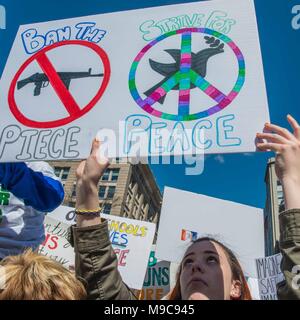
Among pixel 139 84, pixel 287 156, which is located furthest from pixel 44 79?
pixel 287 156

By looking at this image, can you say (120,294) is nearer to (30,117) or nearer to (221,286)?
(221,286)

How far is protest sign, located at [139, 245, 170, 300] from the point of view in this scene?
330 cm

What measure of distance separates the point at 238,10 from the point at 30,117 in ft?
3.80

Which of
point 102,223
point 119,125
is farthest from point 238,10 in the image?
point 102,223

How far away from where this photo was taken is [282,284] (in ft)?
3.94

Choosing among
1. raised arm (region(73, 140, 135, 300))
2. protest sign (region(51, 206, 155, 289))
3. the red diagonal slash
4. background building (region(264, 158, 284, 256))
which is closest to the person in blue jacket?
the red diagonal slash

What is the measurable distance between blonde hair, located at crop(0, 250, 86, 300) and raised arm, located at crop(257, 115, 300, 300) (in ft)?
2.15

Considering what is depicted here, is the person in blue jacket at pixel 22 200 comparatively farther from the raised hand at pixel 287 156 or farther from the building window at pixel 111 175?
the building window at pixel 111 175

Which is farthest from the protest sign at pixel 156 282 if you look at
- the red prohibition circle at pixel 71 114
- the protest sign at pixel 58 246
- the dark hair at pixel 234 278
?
the red prohibition circle at pixel 71 114

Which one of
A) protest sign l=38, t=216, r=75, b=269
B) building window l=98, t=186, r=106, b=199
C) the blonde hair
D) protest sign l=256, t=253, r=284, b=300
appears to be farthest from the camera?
building window l=98, t=186, r=106, b=199

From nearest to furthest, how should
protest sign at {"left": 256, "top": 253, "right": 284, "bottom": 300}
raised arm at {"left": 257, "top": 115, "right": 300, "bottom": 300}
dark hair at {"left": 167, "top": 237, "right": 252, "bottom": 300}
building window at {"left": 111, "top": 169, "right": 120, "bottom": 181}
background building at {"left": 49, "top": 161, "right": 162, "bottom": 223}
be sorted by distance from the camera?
raised arm at {"left": 257, "top": 115, "right": 300, "bottom": 300} → dark hair at {"left": 167, "top": 237, "right": 252, "bottom": 300} → protest sign at {"left": 256, "top": 253, "right": 284, "bottom": 300} → background building at {"left": 49, "top": 161, "right": 162, "bottom": 223} → building window at {"left": 111, "top": 169, "right": 120, "bottom": 181}

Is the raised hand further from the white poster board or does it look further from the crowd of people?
the white poster board

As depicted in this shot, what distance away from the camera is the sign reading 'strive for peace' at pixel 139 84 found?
69.2 inches

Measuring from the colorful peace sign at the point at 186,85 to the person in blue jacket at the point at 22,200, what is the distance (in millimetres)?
633
